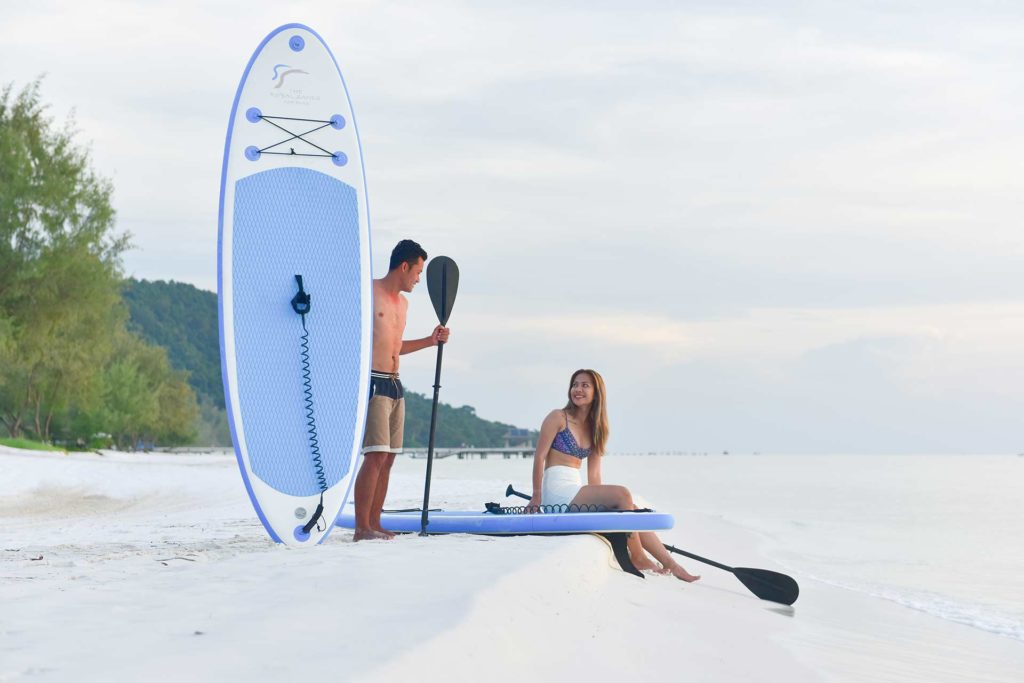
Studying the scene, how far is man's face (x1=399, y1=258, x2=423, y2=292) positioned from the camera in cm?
655

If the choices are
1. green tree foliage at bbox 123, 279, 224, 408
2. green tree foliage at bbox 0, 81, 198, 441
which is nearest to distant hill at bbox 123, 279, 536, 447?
green tree foliage at bbox 123, 279, 224, 408

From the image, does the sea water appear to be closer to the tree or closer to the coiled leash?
the coiled leash

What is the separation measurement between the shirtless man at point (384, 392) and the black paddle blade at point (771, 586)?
7.53ft

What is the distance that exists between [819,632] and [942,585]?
4.58 metres

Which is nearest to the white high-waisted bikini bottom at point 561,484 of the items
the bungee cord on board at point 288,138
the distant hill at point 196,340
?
the bungee cord on board at point 288,138

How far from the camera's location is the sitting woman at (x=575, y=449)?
6.70 metres

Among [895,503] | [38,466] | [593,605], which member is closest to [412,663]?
[593,605]

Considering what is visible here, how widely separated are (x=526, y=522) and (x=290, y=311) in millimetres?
1868

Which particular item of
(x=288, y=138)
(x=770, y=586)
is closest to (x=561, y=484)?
(x=770, y=586)

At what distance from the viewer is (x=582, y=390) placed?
22.1ft

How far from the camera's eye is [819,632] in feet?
20.9

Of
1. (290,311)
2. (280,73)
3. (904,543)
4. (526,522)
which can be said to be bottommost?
(904,543)

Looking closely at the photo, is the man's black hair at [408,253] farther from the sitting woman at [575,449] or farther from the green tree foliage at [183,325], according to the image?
the green tree foliage at [183,325]

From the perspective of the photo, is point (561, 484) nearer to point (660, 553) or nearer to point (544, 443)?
point (544, 443)
